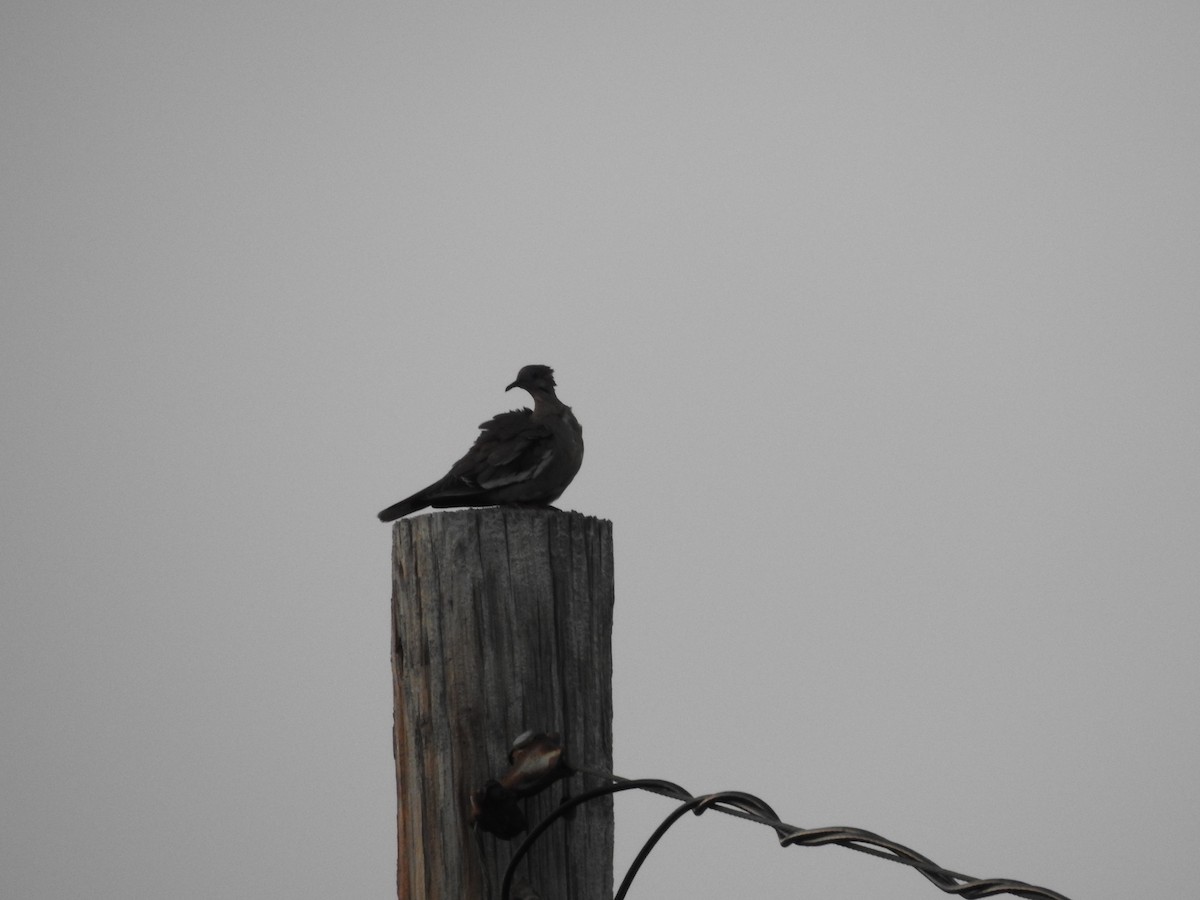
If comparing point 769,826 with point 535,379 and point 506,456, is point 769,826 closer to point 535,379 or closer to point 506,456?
point 506,456

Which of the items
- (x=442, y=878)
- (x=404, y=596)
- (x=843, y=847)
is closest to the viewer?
(x=843, y=847)

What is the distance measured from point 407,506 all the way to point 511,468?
0.49 m

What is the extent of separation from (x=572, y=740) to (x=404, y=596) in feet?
1.70

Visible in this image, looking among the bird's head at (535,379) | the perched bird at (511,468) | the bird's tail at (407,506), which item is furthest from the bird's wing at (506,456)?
the bird's head at (535,379)

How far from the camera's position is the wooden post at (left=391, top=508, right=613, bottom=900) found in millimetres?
2818

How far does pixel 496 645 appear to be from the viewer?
287 centimetres

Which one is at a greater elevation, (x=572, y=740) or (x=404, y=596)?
(x=404, y=596)

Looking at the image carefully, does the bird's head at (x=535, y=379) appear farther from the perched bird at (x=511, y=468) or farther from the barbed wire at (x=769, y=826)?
the barbed wire at (x=769, y=826)

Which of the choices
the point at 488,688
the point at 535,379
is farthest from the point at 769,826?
the point at 535,379

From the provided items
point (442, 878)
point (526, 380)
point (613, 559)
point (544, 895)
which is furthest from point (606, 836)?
point (526, 380)

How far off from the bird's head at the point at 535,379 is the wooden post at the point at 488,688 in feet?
7.00

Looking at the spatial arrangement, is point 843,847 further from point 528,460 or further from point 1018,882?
point 528,460

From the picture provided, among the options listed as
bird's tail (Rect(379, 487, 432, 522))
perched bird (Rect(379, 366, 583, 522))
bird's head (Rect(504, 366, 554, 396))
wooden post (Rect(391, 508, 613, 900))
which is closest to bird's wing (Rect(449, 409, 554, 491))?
perched bird (Rect(379, 366, 583, 522))

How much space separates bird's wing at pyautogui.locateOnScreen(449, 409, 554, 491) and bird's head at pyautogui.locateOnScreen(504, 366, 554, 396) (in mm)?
757
